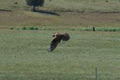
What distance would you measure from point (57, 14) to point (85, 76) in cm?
6459

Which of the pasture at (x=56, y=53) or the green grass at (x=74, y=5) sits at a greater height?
the pasture at (x=56, y=53)

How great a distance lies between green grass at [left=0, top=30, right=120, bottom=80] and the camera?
74.2ft

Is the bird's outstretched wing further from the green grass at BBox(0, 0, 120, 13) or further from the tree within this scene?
the tree

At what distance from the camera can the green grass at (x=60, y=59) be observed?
22630 millimetres

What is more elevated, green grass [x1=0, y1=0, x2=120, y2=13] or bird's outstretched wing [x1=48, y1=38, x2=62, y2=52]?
bird's outstretched wing [x1=48, y1=38, x2=62, y2=52]

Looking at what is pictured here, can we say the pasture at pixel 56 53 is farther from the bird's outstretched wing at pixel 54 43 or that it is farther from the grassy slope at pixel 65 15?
the bird's outstretched wing at pixel 54 43

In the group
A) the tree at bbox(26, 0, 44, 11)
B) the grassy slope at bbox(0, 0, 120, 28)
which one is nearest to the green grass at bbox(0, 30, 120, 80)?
the grassy slope at bbox(0, 0, 120, 28)

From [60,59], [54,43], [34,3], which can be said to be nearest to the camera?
[54,43]

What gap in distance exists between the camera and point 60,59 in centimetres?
2998

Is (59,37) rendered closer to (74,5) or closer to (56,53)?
(56,53)

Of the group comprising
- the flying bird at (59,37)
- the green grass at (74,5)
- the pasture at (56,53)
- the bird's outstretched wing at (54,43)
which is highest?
the flying bird at (59,37)

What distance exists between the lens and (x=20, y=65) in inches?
1052

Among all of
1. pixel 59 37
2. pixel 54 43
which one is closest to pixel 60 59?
pixel 54 43

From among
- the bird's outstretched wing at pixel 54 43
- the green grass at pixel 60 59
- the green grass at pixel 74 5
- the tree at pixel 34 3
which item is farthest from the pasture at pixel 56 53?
the bird's outstretched wing at pixel 54 43
